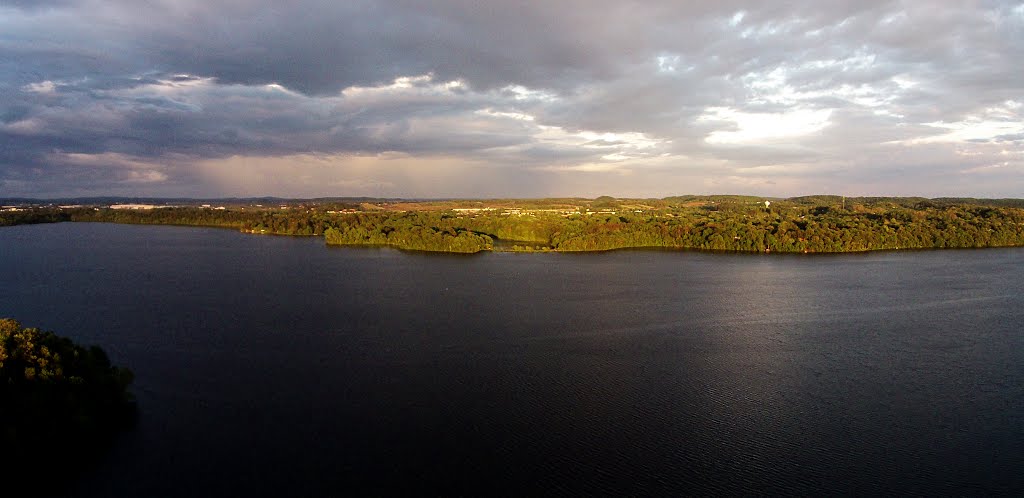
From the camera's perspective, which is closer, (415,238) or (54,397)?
(54,397)

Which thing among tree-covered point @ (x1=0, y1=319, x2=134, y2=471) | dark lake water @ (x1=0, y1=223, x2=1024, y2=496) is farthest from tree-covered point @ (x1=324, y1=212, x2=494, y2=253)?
tree-covered point @ (x1=0, y1=319, x2=134, y2=471)

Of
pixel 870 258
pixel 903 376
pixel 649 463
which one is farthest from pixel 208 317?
pixel 870 258

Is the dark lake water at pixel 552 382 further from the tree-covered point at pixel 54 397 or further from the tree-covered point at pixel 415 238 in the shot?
the tree-covered point at pixel 415 238

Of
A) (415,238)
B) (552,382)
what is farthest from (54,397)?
(415,238)

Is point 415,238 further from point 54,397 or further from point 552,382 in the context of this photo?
point 54,397

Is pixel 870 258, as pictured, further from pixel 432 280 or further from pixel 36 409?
pixel 36 409

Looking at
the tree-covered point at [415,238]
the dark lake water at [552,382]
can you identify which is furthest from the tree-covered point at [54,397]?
the tree-covered point at [415,238]
